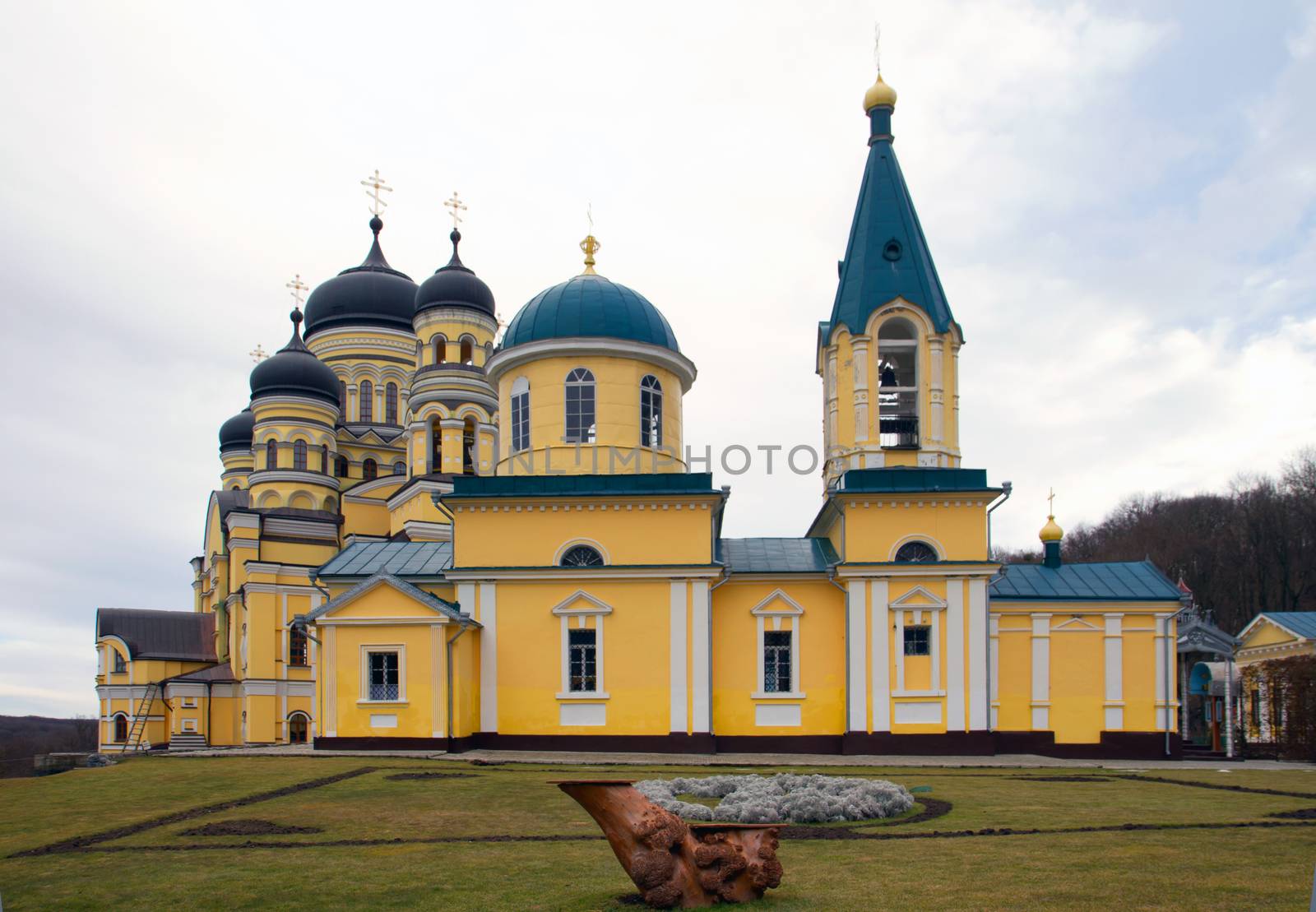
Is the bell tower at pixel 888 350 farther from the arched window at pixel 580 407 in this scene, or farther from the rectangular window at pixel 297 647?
the rectangular window at pixel 297 647

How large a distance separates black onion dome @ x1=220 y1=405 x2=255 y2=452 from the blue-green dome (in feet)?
90.4

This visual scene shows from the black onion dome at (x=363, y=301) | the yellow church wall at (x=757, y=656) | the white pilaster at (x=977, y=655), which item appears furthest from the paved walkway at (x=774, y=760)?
the black onion dome at (x=363, y=301)

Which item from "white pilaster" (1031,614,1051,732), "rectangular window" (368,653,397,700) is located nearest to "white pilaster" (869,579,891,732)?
"white pilaster" (1031,614,1051,732)

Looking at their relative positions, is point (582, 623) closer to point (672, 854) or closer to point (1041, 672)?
point (1041, 672)

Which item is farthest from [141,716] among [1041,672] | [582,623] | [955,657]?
[1041,672]

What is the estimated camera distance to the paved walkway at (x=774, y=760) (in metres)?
18.6

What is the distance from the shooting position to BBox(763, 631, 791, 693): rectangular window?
21.7m

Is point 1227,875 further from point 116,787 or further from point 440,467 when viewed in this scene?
point 440,467

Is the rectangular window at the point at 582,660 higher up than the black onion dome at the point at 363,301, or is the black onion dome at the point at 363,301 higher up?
the black onion dome at the point at 363,301

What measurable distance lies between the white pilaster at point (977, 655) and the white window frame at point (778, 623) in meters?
3.36

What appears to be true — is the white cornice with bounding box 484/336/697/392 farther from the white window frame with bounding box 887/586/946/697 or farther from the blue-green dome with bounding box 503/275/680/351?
the white window frame with bounding box 887/586/946/697

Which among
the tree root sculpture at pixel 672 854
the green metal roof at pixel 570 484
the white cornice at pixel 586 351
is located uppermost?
the white cornice at pixel 586 351

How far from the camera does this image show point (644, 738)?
20.9m

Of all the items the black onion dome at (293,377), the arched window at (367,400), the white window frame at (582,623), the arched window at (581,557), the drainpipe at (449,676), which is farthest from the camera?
the arched window at (367,400)
